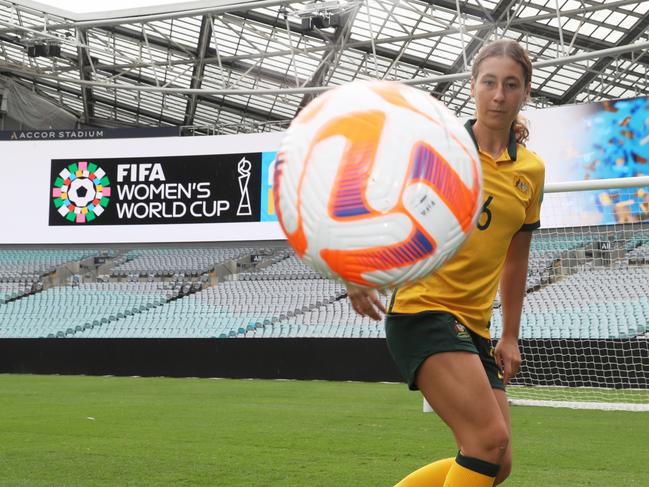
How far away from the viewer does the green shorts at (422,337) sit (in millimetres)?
2586

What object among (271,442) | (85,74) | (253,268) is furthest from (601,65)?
(271,442)

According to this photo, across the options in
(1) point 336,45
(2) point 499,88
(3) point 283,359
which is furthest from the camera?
(1) point 336,45

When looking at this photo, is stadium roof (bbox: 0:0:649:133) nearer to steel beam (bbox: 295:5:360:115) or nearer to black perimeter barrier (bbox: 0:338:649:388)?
steel beam (bbox: 295:5:360:115)

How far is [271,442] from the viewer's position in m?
6.54

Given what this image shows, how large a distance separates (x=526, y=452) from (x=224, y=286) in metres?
16.6

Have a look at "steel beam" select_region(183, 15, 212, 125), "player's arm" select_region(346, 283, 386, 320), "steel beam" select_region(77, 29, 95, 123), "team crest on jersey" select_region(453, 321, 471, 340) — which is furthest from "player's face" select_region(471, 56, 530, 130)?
"steel beam" select_region(77, 29, 95, 123)

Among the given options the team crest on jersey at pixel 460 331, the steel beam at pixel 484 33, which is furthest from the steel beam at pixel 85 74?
the team crest on jersey at pixel 460 331

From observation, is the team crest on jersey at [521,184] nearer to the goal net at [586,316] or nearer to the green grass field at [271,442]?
the green grass field at [271,442]

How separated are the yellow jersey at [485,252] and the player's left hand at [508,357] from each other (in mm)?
218

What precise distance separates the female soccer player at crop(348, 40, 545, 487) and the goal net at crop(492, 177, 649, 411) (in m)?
7.47

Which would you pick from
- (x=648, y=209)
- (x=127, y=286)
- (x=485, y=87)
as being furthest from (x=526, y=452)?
(x=127, y=286)

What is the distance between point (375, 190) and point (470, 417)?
75cm

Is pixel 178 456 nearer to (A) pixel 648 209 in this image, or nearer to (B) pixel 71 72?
(A) pixel 648 209

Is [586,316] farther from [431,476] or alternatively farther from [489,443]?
[489,443]
